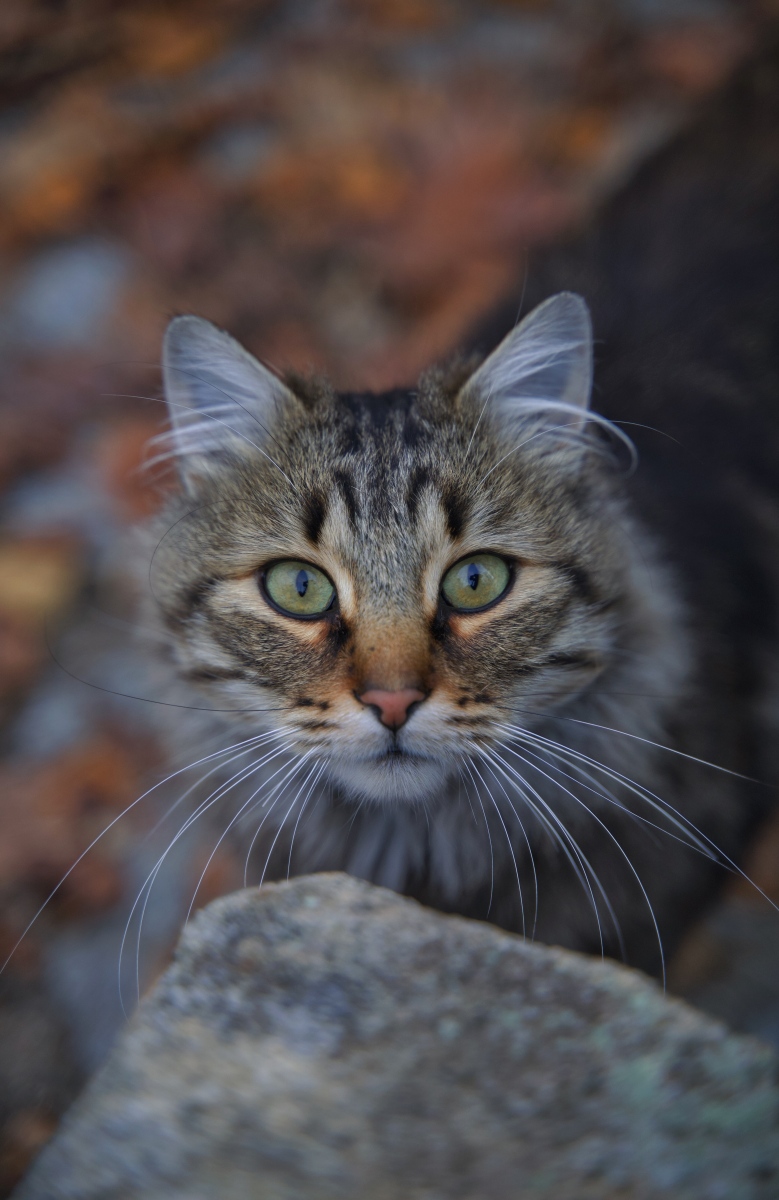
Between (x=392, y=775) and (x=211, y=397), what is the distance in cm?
64

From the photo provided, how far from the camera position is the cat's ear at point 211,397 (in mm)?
1352

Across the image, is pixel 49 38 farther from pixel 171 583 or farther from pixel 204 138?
pixel 171 583

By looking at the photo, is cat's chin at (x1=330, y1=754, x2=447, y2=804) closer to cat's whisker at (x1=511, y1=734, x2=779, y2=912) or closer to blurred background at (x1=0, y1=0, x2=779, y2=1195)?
cat's whisker at (x1=511, y1=734, x2=779, y2=912)

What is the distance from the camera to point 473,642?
3.90 ft

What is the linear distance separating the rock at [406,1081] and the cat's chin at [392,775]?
0.26 meters

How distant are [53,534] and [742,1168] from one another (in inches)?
80.7

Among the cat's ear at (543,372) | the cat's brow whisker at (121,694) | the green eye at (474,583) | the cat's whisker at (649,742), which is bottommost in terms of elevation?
the cat's brow whisker at (121,694)

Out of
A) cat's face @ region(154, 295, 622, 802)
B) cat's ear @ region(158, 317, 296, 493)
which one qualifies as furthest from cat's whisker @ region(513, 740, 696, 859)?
cat's ear @ region(158, 317, 296, 493)

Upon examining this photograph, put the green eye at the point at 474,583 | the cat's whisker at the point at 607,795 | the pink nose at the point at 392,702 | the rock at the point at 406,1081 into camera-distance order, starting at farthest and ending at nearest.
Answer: the cat's whisker at the point at 607,795, the green eye at the point at 474,583, the pink nose at the point at 392,702, the rock at the point at 406,1081

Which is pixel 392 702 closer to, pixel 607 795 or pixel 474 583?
pixel 474 583

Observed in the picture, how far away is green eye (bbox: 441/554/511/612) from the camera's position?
1.24 m

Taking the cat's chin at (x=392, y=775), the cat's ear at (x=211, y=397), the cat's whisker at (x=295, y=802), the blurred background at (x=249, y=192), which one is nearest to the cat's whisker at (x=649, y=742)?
the cat's chin at (x=392, y=775)

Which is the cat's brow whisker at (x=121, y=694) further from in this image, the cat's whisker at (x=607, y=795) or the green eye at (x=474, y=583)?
the cat's whisker at (x=607, y=795)

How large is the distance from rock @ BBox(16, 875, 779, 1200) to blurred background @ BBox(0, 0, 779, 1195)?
131 centimetres
